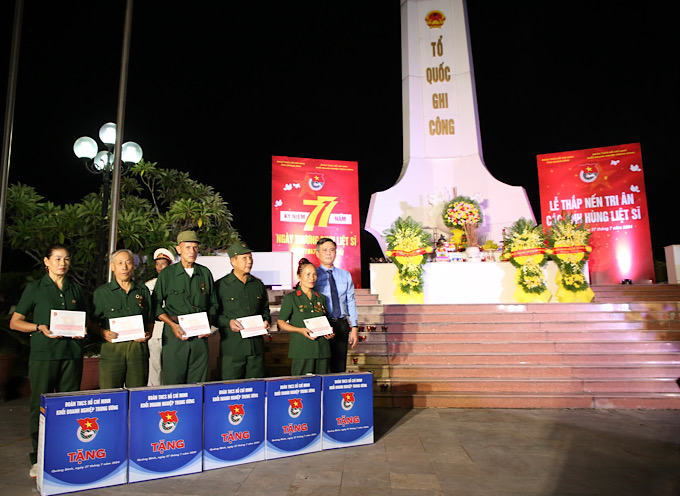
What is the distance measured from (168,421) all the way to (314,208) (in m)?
9.28

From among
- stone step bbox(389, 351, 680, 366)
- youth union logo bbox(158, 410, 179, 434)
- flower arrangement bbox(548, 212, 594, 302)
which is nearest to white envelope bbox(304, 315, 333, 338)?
youth union logo bbox(158, 410, 179, 434)

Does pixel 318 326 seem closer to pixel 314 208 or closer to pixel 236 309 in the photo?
pixel 236 309

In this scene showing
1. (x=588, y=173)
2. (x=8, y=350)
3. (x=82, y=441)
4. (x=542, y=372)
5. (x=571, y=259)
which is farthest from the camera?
(x=588, y=173)

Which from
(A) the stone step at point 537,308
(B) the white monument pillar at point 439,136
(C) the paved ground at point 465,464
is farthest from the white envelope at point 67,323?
(B) the white monument pillar at point 439,136

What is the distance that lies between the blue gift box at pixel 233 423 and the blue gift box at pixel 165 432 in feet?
0.19

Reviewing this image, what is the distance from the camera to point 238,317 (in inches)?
140

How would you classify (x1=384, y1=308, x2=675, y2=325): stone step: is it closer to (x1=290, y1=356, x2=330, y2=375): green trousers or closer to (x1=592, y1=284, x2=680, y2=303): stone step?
(x1=592, y1=284, x2=680, y2=303): stone step

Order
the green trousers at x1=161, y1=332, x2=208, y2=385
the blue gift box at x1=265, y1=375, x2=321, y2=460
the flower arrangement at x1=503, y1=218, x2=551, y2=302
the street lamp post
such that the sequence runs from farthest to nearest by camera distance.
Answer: the flower arrangement at x1=503, y1=218, x2=551, y2=302, the street lamp post, the green trousers at x1=161, y1=332, x2=208, y2=385, the blue gift box at x1=265, y1=375, x2=321, y2=460

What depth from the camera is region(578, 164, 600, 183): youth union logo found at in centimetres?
1119

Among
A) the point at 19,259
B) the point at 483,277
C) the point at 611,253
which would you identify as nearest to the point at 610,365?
the point at 483,277

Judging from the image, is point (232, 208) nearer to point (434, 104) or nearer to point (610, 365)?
point (434, 104)

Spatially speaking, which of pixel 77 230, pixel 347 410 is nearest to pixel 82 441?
pixel 347 410

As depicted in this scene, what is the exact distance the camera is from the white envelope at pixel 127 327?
312cm

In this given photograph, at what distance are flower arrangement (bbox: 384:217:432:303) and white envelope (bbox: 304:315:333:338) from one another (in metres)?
4.49
